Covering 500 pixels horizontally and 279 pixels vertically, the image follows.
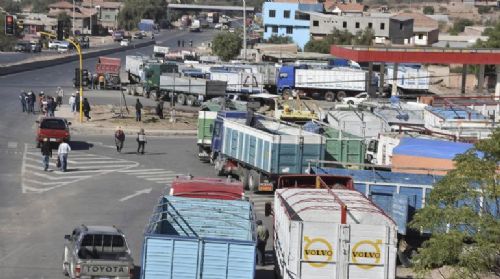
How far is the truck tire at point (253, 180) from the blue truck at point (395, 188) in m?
7.62

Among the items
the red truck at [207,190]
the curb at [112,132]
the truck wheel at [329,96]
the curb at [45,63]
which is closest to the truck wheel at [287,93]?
the truck wheel at [329,96]

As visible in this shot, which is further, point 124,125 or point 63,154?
point 124,125

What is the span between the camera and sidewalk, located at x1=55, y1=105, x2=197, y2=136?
52.4m

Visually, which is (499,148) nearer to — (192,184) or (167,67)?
(192,184)

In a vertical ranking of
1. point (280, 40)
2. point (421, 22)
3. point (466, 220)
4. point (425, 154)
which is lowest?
point (425, 154)

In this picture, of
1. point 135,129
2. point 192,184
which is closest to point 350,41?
point 135,129

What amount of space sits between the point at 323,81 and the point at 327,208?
5422 centimetres

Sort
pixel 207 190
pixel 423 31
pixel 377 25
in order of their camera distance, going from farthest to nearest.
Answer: pixel 423 31, pixel 377 25, pixel 207 190

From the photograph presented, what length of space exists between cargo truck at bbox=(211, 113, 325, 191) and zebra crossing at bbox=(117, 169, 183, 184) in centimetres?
188

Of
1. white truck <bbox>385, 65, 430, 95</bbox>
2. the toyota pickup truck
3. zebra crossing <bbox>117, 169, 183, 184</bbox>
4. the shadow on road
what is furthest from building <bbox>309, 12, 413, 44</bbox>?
the toyota pickup truck

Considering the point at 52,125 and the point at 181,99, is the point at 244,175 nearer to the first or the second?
the point at 52,125

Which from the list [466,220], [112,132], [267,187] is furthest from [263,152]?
[466,220]

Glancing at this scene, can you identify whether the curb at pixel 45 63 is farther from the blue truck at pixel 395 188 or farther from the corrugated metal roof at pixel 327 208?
the corrugated metal roof at pixel 327 208

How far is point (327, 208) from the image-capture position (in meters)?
21.2
